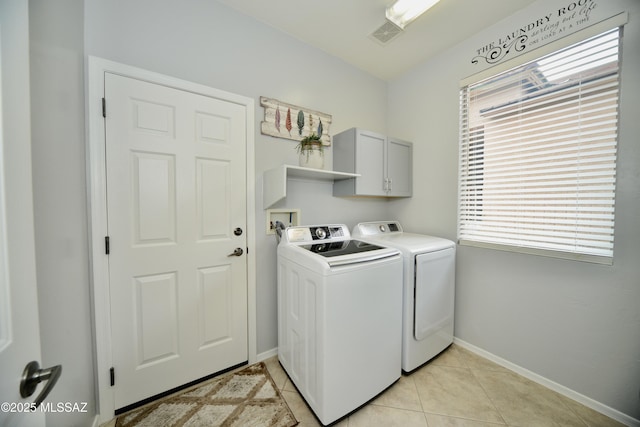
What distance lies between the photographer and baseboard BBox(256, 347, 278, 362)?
6.08 ft

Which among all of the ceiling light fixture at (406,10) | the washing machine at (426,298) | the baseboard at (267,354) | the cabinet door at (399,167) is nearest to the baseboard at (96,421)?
the baseboard at (267,354)

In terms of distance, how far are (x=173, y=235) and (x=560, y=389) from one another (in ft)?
9.39

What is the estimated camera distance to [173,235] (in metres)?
1.51

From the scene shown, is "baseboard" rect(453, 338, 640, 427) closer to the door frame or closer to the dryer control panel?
the dryer control panel

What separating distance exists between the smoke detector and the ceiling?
0.03 metres

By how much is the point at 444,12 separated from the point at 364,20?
604mm

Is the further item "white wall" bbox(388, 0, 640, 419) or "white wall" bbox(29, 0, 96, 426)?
"white wall" bbox(388, 0, 640, 419)

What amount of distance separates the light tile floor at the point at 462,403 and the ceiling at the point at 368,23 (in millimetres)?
2779

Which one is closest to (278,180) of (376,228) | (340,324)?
(340,324)

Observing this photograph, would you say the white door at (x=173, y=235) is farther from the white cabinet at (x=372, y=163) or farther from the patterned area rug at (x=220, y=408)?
the white cabinet at (x=372, y=163)

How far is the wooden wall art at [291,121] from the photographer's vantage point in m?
1.85

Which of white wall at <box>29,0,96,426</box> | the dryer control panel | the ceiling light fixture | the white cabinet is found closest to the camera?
white wall at <box>29,0,96,426</box>

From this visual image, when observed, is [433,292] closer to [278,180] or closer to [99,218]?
[278,180]

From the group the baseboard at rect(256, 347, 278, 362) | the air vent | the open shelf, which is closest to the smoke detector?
the air vent
